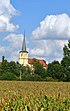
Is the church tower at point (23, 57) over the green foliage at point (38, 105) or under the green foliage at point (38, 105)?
over

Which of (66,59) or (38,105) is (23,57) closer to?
(66,59)

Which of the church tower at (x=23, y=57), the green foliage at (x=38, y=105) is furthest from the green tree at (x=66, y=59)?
the church tower at (x=23, y=57)

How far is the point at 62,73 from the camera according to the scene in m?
92.2

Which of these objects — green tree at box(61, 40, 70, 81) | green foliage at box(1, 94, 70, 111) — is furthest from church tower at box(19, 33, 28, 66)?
green foliage at box(1, 94, 70, 111)

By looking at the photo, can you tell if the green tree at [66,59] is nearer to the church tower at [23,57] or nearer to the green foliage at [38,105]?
the green foliage at [38,105]

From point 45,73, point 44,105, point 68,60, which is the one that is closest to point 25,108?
point 44,105

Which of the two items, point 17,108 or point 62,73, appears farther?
point 62,73

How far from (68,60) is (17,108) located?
75.6 meters

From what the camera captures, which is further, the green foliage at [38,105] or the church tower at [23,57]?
the church tower at [23,57]

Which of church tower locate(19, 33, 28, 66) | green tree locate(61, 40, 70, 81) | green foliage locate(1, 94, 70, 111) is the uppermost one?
church tower locate(19, 33, 28, 66)

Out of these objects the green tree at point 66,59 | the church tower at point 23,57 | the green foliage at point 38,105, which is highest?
the church tower at point 23,57

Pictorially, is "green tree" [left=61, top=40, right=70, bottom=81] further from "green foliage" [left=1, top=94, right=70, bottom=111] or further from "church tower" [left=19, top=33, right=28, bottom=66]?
"church tower" [left=19, top=33, right=28, bottom=66]

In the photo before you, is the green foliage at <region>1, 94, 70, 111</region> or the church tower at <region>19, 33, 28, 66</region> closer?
the green foliage at <region>1, 94, 70, 111</region>

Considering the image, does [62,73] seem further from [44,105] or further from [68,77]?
[44,105]
